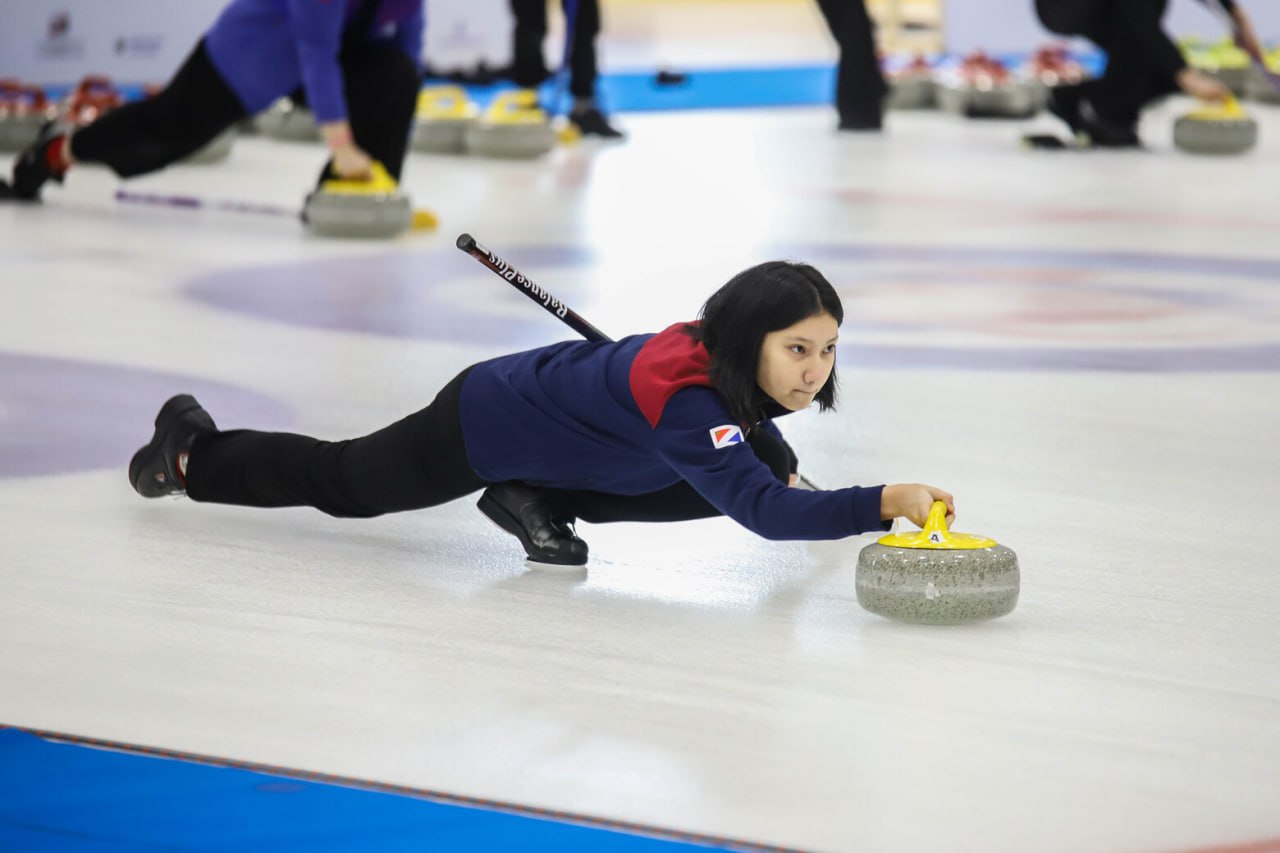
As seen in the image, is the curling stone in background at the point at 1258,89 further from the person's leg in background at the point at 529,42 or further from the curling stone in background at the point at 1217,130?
the person's leg in background at the point at 529,42

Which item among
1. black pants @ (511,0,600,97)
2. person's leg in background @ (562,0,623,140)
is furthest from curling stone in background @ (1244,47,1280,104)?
black pants @ (511,0,600,97)

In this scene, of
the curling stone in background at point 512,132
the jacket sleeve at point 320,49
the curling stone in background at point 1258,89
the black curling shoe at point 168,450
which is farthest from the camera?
the curling stone in background at point 1258,89

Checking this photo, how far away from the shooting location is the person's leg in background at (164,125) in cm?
551

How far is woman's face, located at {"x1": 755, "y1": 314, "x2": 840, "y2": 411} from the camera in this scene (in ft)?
7.61

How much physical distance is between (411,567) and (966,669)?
79 cm

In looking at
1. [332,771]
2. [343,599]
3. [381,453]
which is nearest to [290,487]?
[381,453]

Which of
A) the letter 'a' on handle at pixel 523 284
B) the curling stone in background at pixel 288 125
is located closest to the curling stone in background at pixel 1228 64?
the curling stone in background at pixel 288 125

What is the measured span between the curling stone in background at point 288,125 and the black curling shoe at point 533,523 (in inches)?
245

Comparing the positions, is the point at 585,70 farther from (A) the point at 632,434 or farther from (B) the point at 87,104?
(A) the point at 632,434

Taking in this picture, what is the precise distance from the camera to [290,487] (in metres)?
2.72

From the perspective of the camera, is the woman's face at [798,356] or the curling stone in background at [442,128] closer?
the woman's face at [798,356]

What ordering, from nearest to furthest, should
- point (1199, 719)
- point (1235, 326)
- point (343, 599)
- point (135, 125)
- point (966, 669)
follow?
point (1199, 719), point (966, 669), point (343, 599), point (1235, 326), point (135, 125)

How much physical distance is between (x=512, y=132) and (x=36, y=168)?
88.8 inches

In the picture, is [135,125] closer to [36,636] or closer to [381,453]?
[381,453]
